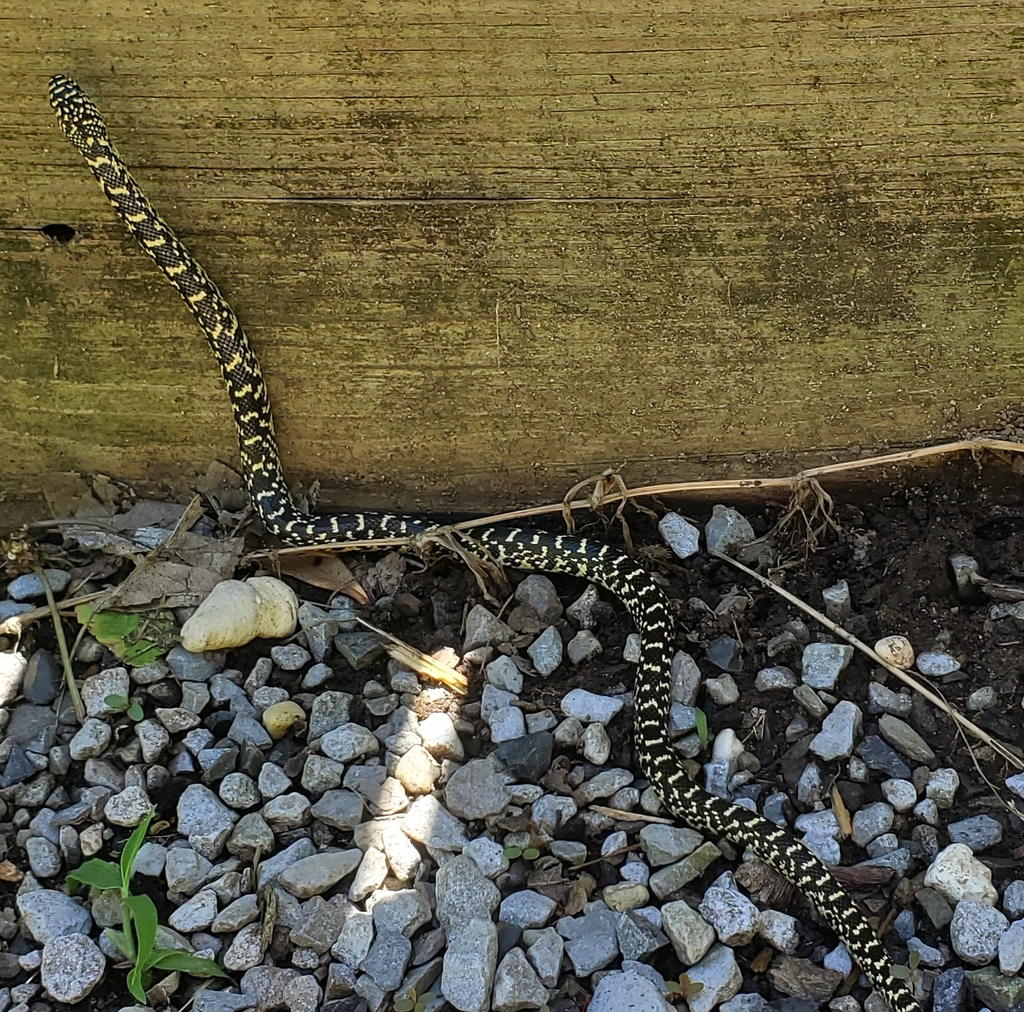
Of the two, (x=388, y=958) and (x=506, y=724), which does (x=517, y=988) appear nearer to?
(x=388, y=958)

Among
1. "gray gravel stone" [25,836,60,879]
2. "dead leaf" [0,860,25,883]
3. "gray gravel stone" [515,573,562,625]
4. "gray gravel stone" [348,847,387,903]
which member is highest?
"gray gravel stone" [515,573,562,625]

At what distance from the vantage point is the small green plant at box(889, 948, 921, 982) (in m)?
2.79

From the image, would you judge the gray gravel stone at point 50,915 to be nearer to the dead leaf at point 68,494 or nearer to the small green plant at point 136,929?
the small green plant at point 136,929

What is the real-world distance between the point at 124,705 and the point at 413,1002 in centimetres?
152

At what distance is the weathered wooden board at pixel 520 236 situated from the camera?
338 centimetres

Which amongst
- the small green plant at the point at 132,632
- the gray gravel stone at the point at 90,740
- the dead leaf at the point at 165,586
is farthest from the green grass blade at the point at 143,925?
the dead leaf at the point at 165,586

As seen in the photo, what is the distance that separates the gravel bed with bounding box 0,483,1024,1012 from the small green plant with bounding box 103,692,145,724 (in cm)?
2

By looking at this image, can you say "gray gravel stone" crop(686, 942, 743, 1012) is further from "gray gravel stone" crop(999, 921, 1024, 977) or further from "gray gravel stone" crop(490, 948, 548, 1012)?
"gray gravel stone" crop(999, 921, 1024, 977)

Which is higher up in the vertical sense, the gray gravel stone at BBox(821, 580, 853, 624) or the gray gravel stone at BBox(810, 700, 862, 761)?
the gray gravel stone at BBox(821, 580, 853, 624)

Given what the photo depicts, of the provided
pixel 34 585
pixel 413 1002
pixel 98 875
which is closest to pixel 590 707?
pixel 413 1002

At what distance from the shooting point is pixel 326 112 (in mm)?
3525

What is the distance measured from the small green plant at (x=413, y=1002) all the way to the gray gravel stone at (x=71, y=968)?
0.86 metres

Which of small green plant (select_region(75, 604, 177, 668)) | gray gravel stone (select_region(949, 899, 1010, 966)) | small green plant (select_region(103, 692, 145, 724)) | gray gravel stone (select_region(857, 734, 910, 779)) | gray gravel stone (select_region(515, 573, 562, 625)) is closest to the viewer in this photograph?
gray gravel stone (select_region(949, 899, 1010, 966))

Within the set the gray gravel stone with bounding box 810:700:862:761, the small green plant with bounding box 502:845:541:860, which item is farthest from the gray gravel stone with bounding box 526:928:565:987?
the gray gravel stone with bounding box 810:700:862:761
